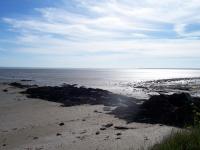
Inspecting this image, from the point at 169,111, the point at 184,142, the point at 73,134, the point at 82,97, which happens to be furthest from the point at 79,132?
the point at 82,97

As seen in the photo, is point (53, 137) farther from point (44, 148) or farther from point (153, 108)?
point (153, 108)

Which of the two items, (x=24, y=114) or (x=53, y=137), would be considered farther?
(x=24, y=114)

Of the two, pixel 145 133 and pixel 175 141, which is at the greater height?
pixel 175 141

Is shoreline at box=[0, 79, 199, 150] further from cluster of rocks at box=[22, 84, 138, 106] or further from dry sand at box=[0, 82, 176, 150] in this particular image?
cluster of rocks at box=[22, 84, 138, 106]

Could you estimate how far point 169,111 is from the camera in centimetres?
2075

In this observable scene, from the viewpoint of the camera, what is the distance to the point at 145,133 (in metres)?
16.4

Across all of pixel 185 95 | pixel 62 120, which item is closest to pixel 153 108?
pixel 185 95

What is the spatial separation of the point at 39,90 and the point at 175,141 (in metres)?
38.3

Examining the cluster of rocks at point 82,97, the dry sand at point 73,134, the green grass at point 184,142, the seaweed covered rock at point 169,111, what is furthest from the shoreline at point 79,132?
the cluster of rocks at point 82,97

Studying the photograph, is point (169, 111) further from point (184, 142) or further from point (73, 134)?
point (184, 142)

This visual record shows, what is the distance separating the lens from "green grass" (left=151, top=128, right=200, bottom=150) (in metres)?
7.87

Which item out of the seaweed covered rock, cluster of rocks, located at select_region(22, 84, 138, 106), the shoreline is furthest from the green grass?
cluster of rocks, located at select_region(22, 84, 138, 106)

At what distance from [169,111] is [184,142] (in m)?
12.7

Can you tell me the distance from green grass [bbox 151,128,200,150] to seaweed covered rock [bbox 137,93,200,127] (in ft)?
29.8
